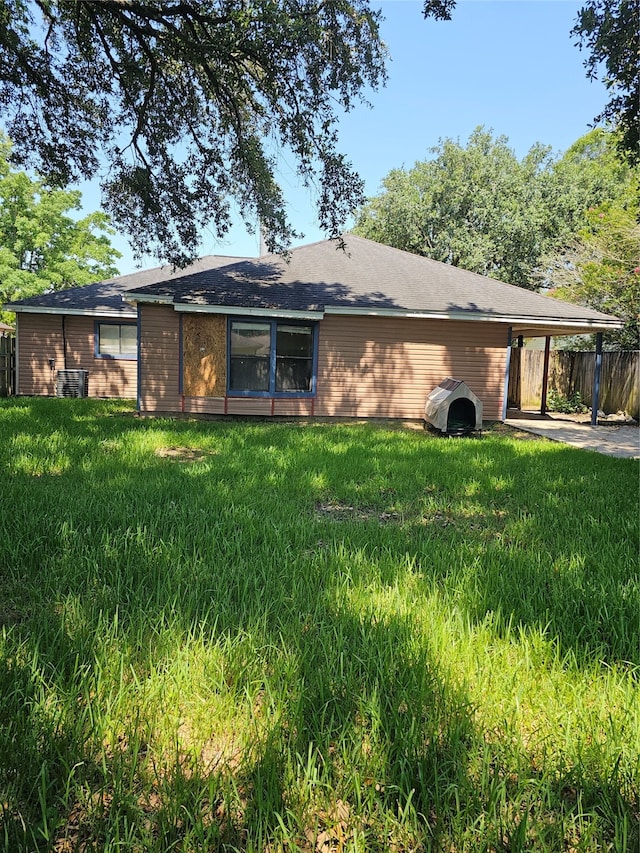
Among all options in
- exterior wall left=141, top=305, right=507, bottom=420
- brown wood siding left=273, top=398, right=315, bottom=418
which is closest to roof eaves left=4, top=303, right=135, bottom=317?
exterior wall left=141, top=305, right=507, bottom=420

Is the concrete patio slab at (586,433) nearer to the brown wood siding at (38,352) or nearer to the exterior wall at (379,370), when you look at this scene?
the exterior wall at (379,370)

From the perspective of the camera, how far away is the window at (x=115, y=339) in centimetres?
1561

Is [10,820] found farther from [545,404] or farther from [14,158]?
[545,404]

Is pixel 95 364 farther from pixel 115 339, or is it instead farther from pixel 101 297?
pixel 101 297

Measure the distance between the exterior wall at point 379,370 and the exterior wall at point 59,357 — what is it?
4.67 metres

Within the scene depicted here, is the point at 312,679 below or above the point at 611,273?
below

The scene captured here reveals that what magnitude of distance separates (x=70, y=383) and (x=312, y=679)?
49.2ft

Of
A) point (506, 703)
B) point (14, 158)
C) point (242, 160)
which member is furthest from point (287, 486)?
point (14, 158)

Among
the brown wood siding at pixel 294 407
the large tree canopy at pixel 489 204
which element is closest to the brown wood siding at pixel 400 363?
the brown wood siding at pixel 294 407

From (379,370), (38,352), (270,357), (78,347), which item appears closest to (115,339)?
(78,347)

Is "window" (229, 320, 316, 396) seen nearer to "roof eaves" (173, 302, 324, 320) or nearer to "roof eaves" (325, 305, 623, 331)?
"roof eaves" (173, 302, 324, 320)

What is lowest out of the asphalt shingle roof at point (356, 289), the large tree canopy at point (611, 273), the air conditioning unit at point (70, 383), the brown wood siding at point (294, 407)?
the brown wood siding at point (294, 407)

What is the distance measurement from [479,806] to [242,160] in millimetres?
10564

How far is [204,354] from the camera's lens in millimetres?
11758
